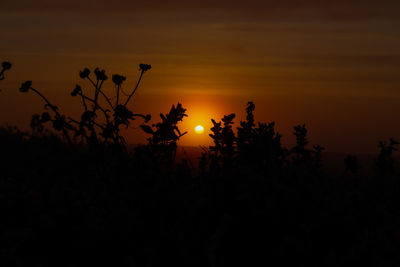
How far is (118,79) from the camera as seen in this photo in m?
5.42

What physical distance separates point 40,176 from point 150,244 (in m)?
1.88

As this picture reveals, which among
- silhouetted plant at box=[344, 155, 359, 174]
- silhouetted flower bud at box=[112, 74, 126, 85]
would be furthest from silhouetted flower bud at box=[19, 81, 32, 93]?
silhouetted plant at box=[344, 155, 359, 174]

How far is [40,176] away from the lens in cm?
543

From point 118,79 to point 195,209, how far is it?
1.76 metres

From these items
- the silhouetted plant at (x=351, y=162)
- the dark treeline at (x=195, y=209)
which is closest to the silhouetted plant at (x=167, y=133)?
the dark treeline at (x=195, y=209)

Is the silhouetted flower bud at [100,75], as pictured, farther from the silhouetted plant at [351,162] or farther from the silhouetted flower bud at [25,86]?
the silhouetted plant at [351,162]

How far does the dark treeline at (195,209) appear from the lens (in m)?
3.94

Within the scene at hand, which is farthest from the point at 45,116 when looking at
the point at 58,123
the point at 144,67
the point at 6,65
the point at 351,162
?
the point at 351,162

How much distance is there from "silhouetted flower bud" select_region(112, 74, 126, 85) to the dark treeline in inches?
0.4

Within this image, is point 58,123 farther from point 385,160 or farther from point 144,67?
point 385,160

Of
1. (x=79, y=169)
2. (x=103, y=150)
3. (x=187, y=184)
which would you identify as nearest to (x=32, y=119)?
(x=79, y=169)

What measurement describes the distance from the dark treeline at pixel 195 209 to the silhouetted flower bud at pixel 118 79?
11 mm

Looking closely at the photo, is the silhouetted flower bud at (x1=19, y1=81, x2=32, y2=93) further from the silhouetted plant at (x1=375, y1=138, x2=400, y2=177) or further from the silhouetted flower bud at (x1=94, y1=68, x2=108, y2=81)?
the silhouetted plant at (x1=375, y1=138, x2=400, y2=177)

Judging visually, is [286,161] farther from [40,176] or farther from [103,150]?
[40,176]
